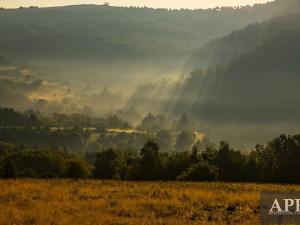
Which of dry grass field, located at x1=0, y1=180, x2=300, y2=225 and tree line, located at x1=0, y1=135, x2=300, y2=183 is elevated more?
tree line, located at x1=0, y1=135, x2=300, y2=183

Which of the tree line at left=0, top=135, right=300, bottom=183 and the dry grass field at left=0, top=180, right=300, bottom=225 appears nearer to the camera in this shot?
the dry grass field at left=0, top=180, right=300, bottom=225

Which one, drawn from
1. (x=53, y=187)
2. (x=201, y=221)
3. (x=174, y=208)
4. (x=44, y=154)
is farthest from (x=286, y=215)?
(x=44, y=154)

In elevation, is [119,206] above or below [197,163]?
below

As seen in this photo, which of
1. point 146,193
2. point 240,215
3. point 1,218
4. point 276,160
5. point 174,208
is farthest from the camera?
point 276,160

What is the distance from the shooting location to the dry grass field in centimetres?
2812

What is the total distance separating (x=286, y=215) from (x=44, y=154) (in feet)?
423

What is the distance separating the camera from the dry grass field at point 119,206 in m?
28.1

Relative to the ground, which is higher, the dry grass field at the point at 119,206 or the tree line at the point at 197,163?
the tree line at the point at 197,163

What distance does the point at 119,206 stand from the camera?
107 ft

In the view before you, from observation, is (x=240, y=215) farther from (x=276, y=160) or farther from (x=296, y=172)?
(x=276, y=160)

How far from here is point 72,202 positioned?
33.6m

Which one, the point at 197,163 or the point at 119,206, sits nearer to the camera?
the point at 119,206

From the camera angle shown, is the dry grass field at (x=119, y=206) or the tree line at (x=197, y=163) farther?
the tree line at (x=197, y=163)

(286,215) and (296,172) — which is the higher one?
(296,172)
